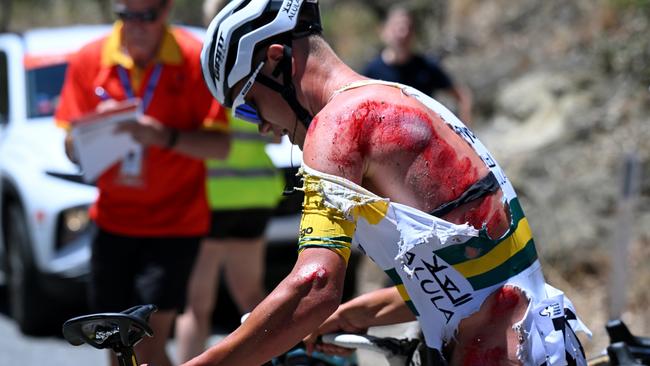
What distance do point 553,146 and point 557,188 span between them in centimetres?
85

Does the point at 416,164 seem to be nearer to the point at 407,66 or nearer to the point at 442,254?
the point at 442,254

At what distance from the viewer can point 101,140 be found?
5.02 meters

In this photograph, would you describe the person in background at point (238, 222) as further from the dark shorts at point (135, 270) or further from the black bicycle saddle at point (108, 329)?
the black bicycle saddle at point (108, 329)

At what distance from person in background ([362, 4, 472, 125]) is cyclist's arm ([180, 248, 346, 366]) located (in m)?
5.23

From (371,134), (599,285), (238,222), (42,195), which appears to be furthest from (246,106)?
(599,285)

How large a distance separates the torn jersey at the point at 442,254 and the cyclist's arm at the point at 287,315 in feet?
0.20

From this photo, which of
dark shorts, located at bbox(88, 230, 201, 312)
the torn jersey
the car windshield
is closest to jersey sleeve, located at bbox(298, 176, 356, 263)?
the torn jersey

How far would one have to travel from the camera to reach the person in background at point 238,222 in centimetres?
606

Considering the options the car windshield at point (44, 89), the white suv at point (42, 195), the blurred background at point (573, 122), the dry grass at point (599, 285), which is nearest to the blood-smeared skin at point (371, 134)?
the blurred background at point (573, 122)

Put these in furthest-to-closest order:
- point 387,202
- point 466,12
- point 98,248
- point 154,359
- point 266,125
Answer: point 466,12 → point 98,248 → point 154,359 → point 266,125 → point 387,202

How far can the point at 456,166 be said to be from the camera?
2719mm

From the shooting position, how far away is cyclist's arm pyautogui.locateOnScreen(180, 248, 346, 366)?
8.23ft

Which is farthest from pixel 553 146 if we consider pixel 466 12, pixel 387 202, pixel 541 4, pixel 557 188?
pixel 387 202

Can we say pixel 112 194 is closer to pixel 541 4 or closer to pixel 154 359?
pixel 154 359
